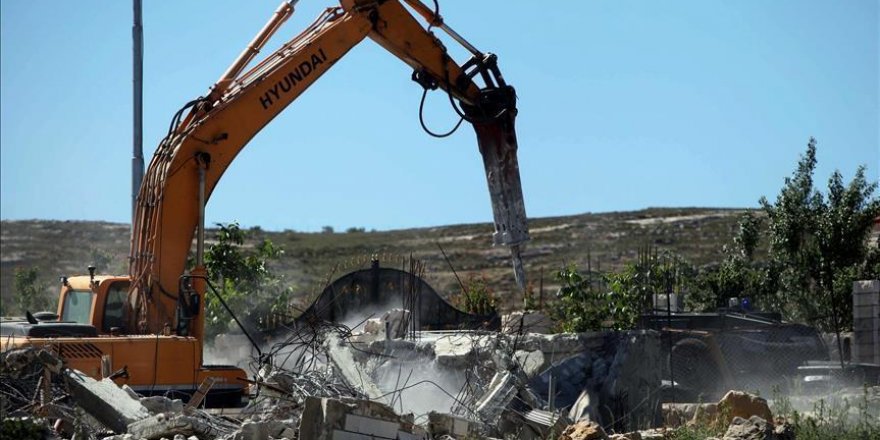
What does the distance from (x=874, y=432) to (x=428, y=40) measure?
8.30 metres

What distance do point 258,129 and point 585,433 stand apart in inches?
276

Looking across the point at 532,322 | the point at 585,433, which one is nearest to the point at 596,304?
the point at 532,322

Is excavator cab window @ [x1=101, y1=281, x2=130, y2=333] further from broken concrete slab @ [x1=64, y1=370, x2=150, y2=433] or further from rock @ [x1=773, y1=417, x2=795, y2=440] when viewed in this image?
rock @ [x1=773, y1=417, x2=795, y2=440]

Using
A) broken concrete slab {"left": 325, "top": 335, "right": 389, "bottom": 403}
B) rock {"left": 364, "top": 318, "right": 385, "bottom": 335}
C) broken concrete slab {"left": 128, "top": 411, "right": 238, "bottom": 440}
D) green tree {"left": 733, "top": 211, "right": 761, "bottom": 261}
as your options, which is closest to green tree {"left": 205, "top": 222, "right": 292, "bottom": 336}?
rock {"left": 364, "top": 318, "right": 385, "bottom": 335}

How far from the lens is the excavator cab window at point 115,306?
1566cm

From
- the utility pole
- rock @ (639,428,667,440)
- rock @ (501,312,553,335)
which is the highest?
the utility pole

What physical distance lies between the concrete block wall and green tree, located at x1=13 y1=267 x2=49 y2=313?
21.8m

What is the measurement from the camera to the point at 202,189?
15898 mm

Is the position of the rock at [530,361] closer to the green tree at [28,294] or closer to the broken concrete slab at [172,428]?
the broken concrete slab at [172,428]

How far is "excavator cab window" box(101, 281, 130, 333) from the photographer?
51.4 ft

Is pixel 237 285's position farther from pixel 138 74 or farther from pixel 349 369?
pixel 349 369

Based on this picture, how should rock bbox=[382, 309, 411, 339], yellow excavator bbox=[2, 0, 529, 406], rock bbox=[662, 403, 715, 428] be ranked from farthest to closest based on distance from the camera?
rock bbox=[382, 309, 411, 339] → yellow excavator bbox=[2, 0, 529, 406] → rock bbox=[662, 403, 715, 428]

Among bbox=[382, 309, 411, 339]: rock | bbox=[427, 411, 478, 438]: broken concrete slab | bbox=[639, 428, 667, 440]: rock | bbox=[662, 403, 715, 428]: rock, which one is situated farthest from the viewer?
bbox=[382, 309, 411, 339]: rock

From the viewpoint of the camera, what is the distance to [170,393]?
1467 centimetres
